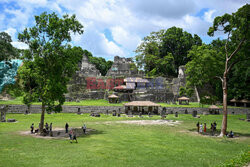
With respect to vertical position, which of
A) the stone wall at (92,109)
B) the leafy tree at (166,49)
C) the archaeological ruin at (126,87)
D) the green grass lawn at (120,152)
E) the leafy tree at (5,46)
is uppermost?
the leafy tree at (166,49)

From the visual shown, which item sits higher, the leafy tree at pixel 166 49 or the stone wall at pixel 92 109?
the leafy tree at pixel 166 49

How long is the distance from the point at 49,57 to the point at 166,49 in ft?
198

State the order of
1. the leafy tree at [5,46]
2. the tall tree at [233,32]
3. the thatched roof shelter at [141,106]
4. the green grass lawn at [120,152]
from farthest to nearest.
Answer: the thatched roof shelter at [141,106]
the leafy tree at [5,46]
the tall tree at [233,32]
the green grass lawn at [120,152]

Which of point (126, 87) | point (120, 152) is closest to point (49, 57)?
point (120, 152)

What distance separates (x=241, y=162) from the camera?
10031 mm

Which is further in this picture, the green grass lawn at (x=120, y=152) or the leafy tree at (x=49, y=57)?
the leafy tree at (x=49, y=57)

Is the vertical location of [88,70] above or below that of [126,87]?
above

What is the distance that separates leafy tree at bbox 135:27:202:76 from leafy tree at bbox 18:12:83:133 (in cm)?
5232

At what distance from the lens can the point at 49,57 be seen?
2166 centimetres

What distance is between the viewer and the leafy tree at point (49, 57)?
68.4ft

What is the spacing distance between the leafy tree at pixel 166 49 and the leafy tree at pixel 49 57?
52.3m

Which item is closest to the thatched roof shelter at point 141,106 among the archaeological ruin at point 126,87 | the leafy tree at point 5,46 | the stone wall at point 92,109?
the stone wall at point 92,109

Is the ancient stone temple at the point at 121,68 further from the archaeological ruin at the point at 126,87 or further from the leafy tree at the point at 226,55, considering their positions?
the leafy tree at the point at 226,55

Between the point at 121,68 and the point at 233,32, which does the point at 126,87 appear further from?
the point at 233,32
